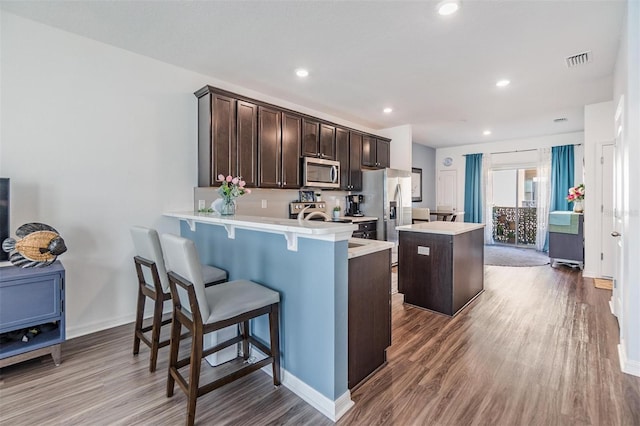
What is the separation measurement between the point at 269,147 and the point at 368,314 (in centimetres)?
257

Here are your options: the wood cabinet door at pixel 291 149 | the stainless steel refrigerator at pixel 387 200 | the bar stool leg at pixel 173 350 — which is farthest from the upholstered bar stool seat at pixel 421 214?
the bar stool leg at pixel 173 350

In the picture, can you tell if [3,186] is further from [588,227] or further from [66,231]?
[588,227]

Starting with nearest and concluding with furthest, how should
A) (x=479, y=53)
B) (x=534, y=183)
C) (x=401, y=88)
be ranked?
(x=479, y=53) → (x=401, y=88) → (x=534, y=183)

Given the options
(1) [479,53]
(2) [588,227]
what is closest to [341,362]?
(1) [479,53]

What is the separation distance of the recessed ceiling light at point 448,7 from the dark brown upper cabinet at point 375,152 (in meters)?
3.10

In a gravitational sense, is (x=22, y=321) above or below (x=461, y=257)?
below

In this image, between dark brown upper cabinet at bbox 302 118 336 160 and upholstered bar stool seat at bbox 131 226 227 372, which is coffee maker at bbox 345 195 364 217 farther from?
upholstered bar stool seat at bbox 131 226 227 372

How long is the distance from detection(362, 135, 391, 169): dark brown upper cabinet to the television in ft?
14.8

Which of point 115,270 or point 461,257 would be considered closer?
point 115,270

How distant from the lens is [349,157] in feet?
16.8

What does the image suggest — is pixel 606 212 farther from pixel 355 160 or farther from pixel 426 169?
pixel 426 169

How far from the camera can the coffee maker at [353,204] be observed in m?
5.51

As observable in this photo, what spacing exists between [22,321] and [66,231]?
0.86 meters

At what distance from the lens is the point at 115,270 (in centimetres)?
299
